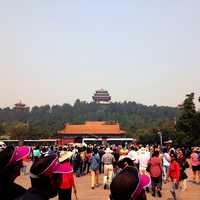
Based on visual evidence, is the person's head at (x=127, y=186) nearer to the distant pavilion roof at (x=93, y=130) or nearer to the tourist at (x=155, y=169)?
the tourist at (x=155, y=169)

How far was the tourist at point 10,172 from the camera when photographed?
3928mm

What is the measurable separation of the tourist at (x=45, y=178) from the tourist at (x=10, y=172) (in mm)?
332

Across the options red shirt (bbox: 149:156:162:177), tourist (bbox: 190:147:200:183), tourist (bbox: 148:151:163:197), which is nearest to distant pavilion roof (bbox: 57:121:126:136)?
tourist (bbox: 190:147:200:183)

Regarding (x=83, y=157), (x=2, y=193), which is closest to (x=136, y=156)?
(x=83, y=157)

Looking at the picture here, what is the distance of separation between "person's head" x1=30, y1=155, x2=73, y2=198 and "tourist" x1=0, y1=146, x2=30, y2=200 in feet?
1.09

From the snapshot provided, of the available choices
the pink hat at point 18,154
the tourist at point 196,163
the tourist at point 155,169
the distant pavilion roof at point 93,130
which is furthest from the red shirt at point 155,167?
the distant pavilion roof at point 93,130

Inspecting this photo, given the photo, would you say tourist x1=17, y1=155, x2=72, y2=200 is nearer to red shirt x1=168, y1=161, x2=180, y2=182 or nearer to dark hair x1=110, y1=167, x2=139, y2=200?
dark hair x1=110, y1=167, x2=139, y2=200

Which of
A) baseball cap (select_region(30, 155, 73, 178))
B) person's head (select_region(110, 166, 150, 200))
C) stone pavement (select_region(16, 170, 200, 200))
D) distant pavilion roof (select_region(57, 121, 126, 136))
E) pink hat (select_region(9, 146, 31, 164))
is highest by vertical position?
distant pavilion roof (select_region(57, 121, 126, 136))

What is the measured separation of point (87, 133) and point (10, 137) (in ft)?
59.8

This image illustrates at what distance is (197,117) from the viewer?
48688 mm

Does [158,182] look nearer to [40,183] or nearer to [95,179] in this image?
[95,179]

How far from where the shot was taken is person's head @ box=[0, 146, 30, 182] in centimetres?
401

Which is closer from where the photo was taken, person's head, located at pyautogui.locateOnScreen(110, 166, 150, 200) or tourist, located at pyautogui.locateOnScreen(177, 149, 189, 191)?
person's head, located at pyautogui.locateOnScreen(110, 166, 150, 200)

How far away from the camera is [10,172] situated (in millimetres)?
4031
